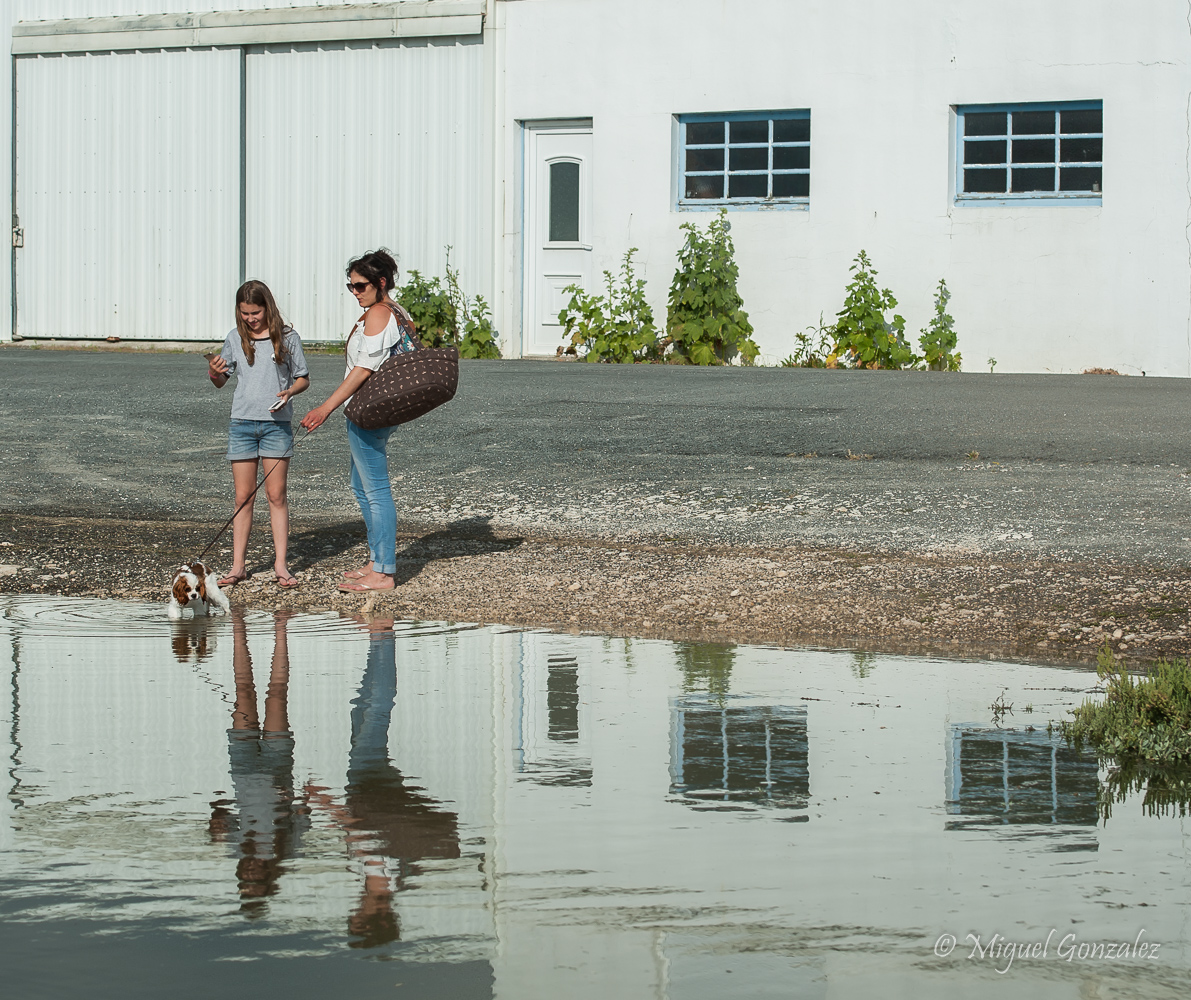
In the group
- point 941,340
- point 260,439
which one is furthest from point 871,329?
point 260,439

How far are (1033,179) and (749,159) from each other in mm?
3162

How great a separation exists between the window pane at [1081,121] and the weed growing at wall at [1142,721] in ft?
42.0

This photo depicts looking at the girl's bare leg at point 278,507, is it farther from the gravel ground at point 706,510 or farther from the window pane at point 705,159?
the window pane at point 705,159

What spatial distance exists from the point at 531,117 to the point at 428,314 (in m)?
2.66

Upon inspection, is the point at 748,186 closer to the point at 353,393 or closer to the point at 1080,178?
the point at 1080,178

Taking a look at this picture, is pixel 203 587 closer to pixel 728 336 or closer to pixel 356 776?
pixel 356 776

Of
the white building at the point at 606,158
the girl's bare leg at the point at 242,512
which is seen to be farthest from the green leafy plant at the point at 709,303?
the girl's bare leg at the point at 242,512

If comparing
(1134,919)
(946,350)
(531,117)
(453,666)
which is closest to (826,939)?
(1134,919)

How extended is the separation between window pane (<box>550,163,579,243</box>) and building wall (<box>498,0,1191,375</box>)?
0.50 meters

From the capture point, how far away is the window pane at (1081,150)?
54.4 ft

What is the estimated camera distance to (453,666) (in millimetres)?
6098

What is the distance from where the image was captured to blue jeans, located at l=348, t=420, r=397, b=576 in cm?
753

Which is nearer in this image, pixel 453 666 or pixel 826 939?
pixel 826 939

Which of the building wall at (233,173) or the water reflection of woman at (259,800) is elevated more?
the building wall at (233,173)
